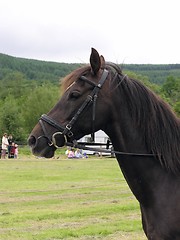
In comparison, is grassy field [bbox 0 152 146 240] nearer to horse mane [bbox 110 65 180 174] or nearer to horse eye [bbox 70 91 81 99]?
horse mane [bbox 110 65 180 174]

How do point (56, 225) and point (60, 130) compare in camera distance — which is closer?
point (60, 130)

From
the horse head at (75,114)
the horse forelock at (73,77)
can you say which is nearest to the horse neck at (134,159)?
the horse head at (75,114)

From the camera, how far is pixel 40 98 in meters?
92.1

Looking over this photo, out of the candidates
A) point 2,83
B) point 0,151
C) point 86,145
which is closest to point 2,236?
point 86,145

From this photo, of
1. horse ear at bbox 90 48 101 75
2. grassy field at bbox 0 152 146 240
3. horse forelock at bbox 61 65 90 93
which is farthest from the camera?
grassy field at bbox 0 152 146 240

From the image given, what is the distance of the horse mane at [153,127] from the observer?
4871mm

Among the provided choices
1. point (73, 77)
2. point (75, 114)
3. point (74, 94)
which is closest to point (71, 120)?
point (75, 114)

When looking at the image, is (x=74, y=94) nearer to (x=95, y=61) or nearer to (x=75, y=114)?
(x=75, y=114)

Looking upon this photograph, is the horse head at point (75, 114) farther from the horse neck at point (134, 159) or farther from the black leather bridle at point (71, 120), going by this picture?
the horse neck at point (134, 159)

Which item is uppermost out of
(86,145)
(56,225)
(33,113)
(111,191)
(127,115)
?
(127,115)

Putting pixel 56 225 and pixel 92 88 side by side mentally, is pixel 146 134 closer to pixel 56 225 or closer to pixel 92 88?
pixel 92 88

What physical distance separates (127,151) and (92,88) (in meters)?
0.75

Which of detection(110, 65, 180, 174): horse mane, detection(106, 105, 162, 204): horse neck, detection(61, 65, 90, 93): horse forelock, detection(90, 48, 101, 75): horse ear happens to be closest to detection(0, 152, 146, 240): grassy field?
detection(106, 105, 162, 204): horse neck

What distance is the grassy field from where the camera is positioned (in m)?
9.59
